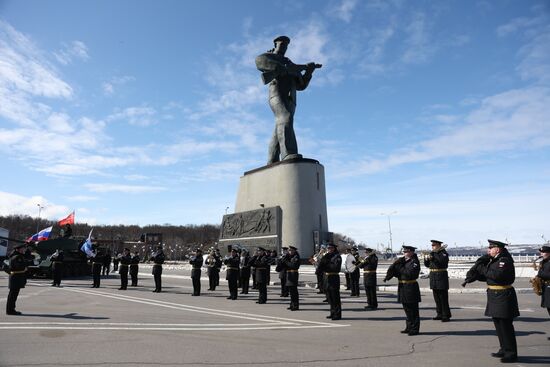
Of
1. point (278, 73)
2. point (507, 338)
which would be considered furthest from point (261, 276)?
point (278, 73)

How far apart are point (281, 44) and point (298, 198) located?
1175 cm

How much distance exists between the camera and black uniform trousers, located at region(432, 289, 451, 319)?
890cm

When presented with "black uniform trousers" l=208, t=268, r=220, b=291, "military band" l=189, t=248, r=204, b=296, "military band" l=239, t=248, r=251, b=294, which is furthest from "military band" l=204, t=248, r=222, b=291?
"military band" l=239, t=248, r=251, b=294

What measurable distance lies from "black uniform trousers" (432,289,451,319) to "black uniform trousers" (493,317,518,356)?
3.03m

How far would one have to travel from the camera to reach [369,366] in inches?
208

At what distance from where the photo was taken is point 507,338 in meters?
5.75

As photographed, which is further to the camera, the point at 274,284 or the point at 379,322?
the point at 274,284

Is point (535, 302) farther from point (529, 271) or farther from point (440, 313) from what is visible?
point (529, 271)

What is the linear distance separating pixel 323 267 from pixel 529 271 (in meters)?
18.5

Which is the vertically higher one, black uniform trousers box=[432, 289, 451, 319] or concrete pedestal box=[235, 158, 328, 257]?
concrete pedestal box=[235, 158, 328, 257]

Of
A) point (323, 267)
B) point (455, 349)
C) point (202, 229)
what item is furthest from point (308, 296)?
point (202, 229)

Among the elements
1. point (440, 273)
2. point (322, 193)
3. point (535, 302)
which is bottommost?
point (535, 302)

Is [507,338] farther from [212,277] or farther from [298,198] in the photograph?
[298,198]

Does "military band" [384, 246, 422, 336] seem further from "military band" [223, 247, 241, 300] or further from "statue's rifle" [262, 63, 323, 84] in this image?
"statue's rifle" [262, 63, 323, 84]
